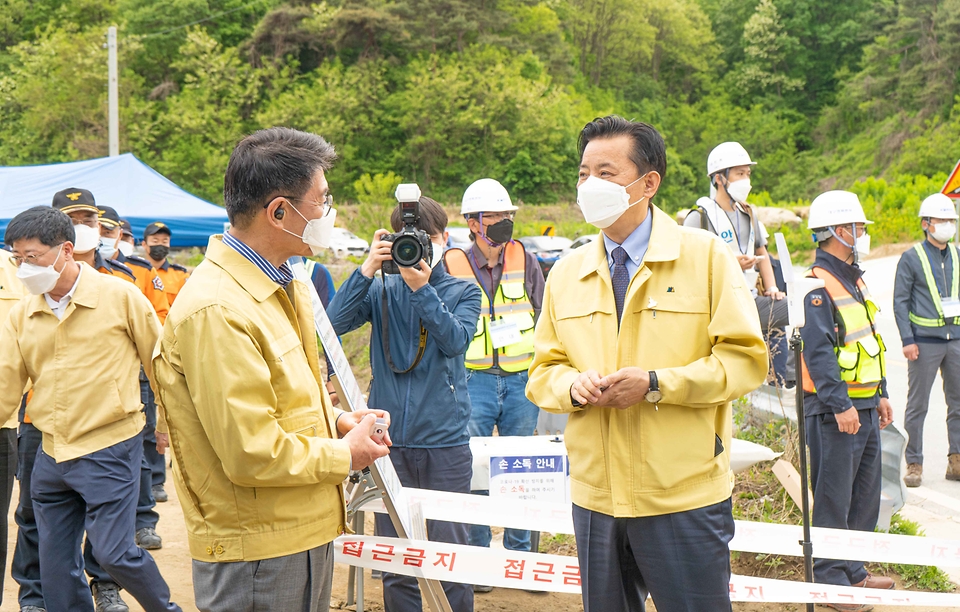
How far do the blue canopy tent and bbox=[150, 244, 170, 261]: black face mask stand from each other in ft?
12.2

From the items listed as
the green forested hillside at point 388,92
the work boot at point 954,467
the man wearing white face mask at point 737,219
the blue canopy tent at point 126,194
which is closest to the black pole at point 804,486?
the man wearing white face mask at point 737,219

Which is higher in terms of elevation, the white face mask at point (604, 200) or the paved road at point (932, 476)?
the white face mask at point (604, 200)

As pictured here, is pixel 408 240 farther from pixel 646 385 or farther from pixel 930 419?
pixel 930 419

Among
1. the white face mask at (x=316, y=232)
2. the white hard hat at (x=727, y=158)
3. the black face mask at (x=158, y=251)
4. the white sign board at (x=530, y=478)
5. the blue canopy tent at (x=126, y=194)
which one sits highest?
the blue canopy tent at (x=126, y=194)

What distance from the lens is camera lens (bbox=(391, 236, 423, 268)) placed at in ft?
12.6

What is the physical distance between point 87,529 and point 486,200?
3.00 metres

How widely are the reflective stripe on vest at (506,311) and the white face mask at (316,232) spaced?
316 centimetres

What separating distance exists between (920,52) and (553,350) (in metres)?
50.5

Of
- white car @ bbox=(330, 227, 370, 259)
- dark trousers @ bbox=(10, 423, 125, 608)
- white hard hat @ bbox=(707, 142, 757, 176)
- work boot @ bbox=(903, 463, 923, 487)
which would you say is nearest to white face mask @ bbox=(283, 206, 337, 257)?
dark trousers @ bbox=(10, 423, 125, 608)

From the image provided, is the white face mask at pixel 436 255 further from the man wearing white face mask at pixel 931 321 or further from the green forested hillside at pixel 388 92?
the green forested hillside at pixel 388 92

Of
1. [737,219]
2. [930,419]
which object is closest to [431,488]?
[737,219]

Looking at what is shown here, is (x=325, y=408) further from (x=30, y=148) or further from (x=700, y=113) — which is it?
(x=700, y=113)

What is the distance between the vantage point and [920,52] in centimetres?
4609

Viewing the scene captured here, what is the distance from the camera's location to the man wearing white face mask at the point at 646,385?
9.26 feet
